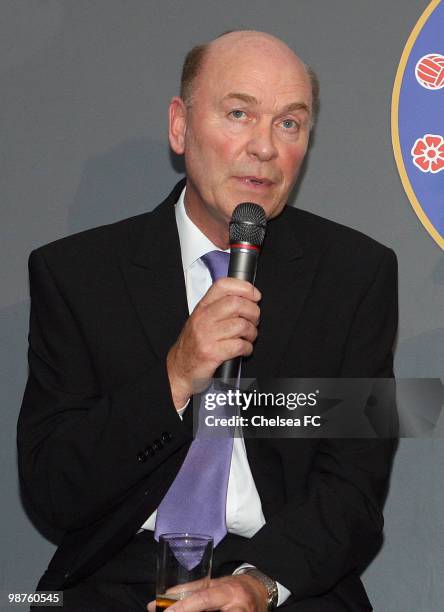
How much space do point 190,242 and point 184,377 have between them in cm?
61

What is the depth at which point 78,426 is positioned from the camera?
8.34ft

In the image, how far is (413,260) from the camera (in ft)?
10.6

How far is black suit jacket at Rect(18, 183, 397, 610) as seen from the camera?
248cm

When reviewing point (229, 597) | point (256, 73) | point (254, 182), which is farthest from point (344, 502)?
point (256, 73)

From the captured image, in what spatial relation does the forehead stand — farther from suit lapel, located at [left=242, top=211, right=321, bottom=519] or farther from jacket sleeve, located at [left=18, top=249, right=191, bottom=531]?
A: jacket sleeve, located at [left=18, top=249, right=191, bottom=531]

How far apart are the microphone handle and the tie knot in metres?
0.50

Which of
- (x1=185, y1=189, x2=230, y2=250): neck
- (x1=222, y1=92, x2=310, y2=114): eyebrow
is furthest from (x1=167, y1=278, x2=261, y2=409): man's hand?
(x1=222, y1=92, x2=310, y2=114): eyebrow

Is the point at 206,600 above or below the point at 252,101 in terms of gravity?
below

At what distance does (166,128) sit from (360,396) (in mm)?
1137

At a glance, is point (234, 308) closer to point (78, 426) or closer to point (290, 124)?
point (78, 426)

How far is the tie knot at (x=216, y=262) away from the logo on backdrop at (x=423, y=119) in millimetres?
739

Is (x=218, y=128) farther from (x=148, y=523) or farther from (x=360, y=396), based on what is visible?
(x=148, y=523)

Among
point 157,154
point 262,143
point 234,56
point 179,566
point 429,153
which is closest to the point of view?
point 179,566

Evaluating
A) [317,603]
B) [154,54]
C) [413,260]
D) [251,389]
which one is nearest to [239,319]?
[251,389]
